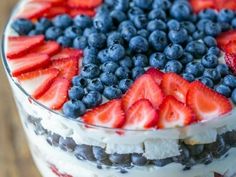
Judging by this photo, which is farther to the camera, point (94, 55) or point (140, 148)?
point (94, 55)

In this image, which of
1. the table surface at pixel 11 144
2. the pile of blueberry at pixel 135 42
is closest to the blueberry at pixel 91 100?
the pile of blueberry at pixel 135 42

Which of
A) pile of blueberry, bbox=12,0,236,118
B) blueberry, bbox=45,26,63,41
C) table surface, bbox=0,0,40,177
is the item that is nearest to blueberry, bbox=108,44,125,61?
pile of blueberry, bbox=12,0,236,118

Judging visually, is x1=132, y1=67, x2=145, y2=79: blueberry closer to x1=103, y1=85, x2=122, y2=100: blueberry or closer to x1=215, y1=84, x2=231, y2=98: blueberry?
x1=103, y1=85, x2=122, y2=100: blueberry

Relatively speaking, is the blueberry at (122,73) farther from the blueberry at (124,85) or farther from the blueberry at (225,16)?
the blueberry at (225,16)

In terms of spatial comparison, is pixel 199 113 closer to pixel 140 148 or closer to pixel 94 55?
pixel 140 148

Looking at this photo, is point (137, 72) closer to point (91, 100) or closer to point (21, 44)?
point (91, 100)

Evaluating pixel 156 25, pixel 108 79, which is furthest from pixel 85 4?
pixel 108 79

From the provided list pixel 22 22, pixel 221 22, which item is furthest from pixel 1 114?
pixel 221 22
